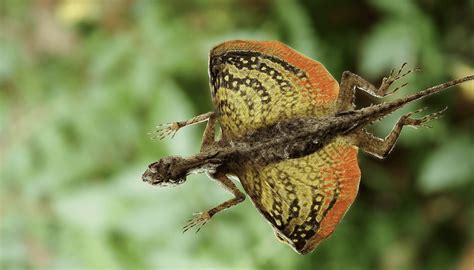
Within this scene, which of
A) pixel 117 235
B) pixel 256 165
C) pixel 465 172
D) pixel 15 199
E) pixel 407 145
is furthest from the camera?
pixel 15 199

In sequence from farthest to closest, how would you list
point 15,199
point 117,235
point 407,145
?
point 15,199 → point 117,235 → point 407,145

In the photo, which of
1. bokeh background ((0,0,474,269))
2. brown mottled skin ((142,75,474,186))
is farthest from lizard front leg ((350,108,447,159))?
bokeh background ((0,0,474,269))

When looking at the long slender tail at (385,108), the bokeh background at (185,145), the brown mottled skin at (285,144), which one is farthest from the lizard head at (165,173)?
the bokeh background at (185,145)

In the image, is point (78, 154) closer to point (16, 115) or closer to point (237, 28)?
point (16, 115)

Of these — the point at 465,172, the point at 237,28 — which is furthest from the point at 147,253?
the point at 465,172

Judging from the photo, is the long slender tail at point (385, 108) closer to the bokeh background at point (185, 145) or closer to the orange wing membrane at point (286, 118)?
the orange wing membrane at point (286, 118)

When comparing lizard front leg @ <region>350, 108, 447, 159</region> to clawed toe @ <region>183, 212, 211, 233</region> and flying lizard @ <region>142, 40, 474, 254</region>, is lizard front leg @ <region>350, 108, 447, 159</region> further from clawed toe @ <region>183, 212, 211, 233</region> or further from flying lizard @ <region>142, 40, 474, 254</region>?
clawed toe @ <region>183, 212, 211, 233</region>

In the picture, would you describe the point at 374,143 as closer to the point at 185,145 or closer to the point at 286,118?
the point at 286,118
